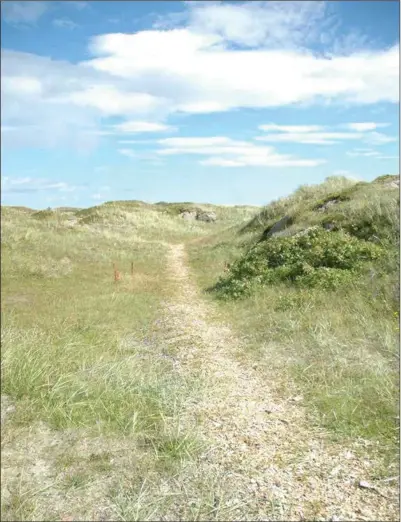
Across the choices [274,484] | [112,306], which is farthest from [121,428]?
[112,306]

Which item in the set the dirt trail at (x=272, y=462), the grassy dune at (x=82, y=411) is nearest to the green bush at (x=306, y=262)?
the grassy dune at (x=82, y=411)

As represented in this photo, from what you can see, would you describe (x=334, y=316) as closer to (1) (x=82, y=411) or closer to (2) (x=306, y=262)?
(2) (x=306, y=262)

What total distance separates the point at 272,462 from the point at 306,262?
1030 centimetres

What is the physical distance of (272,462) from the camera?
591cm

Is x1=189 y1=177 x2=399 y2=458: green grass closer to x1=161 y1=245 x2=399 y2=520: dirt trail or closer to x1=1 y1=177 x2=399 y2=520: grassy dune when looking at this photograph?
x1=1 y1=177 x2=399 y2=520: grassy dune

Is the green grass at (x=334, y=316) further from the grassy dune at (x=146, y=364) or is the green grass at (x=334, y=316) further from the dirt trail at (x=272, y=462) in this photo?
Answer: the dirt trail at (x=272, y=462)

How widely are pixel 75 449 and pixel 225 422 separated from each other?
7.50 feet

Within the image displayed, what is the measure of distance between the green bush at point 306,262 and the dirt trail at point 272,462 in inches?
233

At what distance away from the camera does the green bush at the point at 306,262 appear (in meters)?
14.1

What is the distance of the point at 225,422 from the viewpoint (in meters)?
6.94

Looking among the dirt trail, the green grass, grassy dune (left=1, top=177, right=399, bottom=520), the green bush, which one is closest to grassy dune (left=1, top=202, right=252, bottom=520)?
grassy dune (left=1, top=177, right=399, bottom=520)

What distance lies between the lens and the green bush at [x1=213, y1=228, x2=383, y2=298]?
1406cm

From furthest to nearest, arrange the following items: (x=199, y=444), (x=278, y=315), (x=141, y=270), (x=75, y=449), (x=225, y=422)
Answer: (x=141, y=270) < (x=278, y=315) < (x=225, y=422) < (x=199, y=444) < (x=75, y=449)

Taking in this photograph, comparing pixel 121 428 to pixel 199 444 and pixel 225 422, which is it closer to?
pixel 199 444
